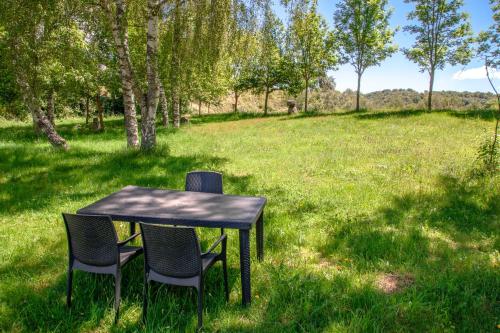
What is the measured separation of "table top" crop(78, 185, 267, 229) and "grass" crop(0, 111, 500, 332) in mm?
898

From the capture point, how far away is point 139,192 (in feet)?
17.3

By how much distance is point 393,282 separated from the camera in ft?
14.9

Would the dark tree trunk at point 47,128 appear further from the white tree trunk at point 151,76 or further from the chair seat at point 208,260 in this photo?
A: the chair seat at point 208,260

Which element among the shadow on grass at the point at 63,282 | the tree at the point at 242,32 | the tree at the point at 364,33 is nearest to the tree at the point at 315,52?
the tree at the point at 364,33

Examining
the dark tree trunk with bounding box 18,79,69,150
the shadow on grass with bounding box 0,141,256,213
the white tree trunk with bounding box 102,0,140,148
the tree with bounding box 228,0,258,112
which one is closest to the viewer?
the shadow on grass with bounding box 0,141,256,213

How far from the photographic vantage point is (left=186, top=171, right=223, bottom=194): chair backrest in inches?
227

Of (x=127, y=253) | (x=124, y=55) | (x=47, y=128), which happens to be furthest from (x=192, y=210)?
(x=47, y=128)

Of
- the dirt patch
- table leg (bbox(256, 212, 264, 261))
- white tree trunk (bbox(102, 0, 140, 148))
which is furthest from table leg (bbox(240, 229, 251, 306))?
white tree trunk (bbox(102, 0, 140, 148))

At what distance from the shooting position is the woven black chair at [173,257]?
3.40 meters

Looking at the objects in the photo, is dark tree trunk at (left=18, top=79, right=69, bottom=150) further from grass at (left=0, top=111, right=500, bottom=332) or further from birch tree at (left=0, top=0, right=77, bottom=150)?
grass at (left=0, top=111, right=500, bottom=332)

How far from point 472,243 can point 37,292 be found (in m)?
6.41

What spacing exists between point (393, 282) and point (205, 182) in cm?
317

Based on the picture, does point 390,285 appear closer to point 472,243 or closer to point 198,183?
point 472,243

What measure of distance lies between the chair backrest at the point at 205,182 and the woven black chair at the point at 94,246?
2.07 meters
